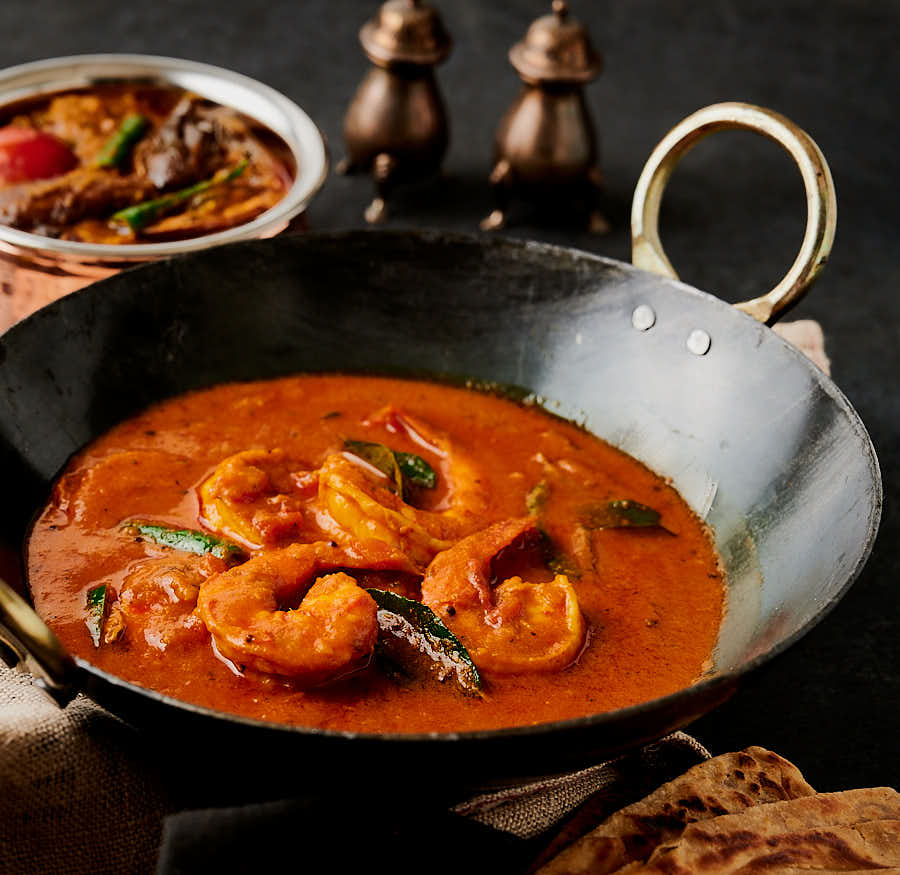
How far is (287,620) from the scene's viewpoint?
224 cm

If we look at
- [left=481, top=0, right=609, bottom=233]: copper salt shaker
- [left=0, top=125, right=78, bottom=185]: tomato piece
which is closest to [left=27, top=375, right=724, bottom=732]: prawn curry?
[left=0, top=125, right=78, bottom=185]: tomato piece

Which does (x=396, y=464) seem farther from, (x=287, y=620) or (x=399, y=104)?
(x=399, y=104)

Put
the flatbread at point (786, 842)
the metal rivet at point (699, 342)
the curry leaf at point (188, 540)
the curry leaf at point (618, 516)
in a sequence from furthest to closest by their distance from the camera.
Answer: the metal rivet at point (699, 342) < the curry leaf at point (618, 516) < the curry leaf at point (188, 540) < the flatbread at point (786, 842)

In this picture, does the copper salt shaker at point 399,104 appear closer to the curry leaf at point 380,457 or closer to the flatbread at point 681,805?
the curry leaf at point 380,457

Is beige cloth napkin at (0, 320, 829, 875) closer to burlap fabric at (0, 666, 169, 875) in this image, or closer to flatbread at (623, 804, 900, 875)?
burlap fabric at (0, 666, 169, 875)

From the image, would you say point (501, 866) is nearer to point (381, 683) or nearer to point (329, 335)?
point (381, 683)

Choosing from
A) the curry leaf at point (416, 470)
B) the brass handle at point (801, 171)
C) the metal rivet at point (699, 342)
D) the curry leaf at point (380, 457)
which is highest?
the brass handle at point (801, 171)

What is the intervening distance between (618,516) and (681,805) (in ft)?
2.59

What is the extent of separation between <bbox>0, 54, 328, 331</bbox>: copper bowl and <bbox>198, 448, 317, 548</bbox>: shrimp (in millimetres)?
733

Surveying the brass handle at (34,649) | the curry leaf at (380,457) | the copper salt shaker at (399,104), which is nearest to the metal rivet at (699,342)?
the curry leaf at (380,457)

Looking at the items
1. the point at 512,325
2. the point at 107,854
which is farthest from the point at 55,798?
the point at 512,325

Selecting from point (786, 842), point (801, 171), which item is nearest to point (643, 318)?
point (801, 171)

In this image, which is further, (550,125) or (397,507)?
(550,125)

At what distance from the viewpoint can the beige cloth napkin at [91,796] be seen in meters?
2.21
